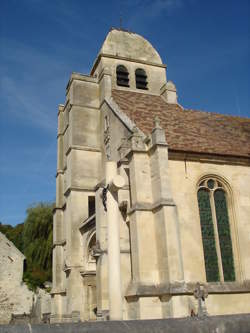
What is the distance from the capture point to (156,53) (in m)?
28.4

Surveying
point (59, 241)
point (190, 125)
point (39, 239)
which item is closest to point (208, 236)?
point (190, 125)

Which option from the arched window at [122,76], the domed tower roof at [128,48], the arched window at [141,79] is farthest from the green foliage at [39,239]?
the arched window at [141,79]

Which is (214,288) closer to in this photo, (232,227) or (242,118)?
(232,227)

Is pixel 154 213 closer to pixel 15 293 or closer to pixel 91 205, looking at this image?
pixel 91 205

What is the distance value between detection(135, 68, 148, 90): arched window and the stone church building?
349 cm

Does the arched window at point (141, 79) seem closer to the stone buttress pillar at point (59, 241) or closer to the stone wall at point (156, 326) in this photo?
the stone buttress pillar at point (59, 241)

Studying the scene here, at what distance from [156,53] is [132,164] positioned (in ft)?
55.4

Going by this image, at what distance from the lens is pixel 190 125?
17.9m

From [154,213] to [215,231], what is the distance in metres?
2.90

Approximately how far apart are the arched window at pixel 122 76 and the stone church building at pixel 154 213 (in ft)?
8.92

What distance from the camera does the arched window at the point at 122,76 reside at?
2542cm

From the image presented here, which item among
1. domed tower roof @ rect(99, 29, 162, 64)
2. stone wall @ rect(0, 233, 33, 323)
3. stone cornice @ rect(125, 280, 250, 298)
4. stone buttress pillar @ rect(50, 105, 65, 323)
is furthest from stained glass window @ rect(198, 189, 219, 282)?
stone wall @ rect(0, 233, 33, 323)

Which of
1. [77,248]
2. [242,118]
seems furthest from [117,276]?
[242,118]

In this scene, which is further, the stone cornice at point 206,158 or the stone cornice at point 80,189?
the stone cornice at point 80,189
